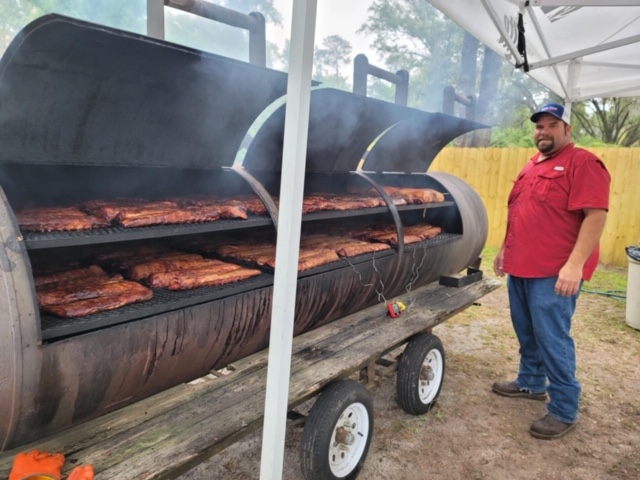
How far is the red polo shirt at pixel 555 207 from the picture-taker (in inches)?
119

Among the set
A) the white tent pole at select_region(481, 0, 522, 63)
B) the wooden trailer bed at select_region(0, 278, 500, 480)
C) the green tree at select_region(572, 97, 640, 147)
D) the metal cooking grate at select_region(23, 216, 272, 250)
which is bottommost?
the wooden trailer bed at select_region(0, 278, 500, 480)

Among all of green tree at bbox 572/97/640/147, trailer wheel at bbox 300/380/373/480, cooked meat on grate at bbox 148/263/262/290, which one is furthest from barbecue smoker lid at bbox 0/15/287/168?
green tree at bbox 572/97/640/147

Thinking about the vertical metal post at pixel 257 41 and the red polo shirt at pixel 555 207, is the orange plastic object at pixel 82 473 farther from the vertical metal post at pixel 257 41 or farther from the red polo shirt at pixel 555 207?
the red polo shirt at pixel 555 207

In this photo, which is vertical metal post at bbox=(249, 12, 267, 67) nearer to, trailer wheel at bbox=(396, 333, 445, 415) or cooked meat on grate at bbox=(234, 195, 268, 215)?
cooked meat on grate at bbox=(234, 195, 268, 215)

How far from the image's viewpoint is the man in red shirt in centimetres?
303

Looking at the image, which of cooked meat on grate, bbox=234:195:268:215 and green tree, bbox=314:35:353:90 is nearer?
cooked meat on grate, bbox=234:195:268:215

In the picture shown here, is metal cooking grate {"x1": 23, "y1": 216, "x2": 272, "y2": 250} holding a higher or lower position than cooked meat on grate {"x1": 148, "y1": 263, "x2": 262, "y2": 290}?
higher

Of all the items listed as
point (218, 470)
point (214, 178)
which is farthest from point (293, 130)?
point (218, 470)

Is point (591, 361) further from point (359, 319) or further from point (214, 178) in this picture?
point (214, 178)

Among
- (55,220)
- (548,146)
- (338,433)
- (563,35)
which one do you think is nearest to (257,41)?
(55,220)

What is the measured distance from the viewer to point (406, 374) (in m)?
3.35

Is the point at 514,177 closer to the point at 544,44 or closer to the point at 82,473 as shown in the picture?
the point at 544,44

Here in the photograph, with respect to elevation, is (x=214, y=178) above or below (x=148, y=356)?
above

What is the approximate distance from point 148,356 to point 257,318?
26.1 inches
